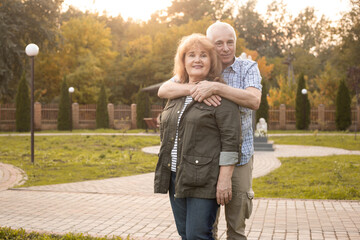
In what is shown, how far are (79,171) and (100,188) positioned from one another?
2206mm

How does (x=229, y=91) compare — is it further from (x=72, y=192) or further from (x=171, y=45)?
(x=171, y=45)

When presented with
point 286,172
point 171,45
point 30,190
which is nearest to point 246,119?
point 30,190

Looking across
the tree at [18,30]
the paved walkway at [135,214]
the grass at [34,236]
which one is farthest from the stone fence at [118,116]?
the grass at [34,236]

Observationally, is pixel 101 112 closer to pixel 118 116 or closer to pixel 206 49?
pixel 118 116

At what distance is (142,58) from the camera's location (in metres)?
35.4

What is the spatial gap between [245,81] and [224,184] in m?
0.73

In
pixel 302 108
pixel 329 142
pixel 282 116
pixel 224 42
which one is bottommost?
pixel 329 142

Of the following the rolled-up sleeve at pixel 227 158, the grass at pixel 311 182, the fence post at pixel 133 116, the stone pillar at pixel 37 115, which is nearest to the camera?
the rolled-up sleeve at pixel 227 158

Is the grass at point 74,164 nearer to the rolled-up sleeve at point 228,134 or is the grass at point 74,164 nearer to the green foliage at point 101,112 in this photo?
the rolled-up sleeve at point 228,134

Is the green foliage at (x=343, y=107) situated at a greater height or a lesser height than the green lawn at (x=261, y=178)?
greater

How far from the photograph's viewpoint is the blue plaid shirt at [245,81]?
2.71 metres

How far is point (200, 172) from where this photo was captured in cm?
246

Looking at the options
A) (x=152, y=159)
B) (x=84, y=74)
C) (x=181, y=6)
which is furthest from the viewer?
(x=181, y=6)

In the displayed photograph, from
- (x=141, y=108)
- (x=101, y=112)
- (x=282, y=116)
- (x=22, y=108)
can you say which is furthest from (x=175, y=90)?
(x=282, y=116)
